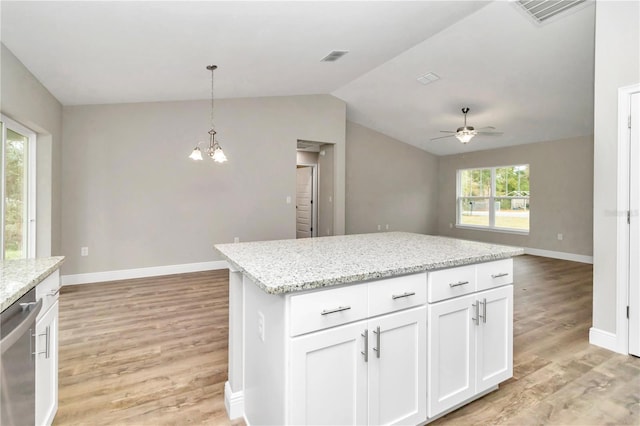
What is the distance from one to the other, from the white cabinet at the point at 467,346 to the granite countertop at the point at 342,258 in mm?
225

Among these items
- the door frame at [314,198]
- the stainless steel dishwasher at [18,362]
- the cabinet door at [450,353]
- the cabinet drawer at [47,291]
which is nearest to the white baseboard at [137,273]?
the door frame at [314,198]

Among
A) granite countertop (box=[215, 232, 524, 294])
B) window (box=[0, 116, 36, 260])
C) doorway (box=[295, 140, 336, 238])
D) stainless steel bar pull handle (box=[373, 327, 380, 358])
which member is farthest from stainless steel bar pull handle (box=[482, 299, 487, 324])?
doorway (box=[295, 140, 336, 238])

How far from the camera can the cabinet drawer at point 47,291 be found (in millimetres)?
1385

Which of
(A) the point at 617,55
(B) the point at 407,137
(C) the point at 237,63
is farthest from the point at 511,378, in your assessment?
(B) the point at 407,137

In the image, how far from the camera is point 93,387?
2.02 m

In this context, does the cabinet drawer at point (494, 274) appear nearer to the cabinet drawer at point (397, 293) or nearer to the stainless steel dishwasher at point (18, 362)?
the cabinet drawer at point (397, 293)

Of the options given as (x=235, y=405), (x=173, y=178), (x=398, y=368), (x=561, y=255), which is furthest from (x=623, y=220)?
(x=173, y=178)

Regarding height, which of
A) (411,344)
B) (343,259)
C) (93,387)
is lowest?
(93,387)

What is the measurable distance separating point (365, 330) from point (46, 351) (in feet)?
4.52

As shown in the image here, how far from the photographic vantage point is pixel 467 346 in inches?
68.6

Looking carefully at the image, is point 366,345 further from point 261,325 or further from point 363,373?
point 261,325

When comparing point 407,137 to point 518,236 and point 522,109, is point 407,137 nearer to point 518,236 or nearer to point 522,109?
point 522,109

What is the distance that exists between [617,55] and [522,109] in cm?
320

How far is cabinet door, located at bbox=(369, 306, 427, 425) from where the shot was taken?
141cm
